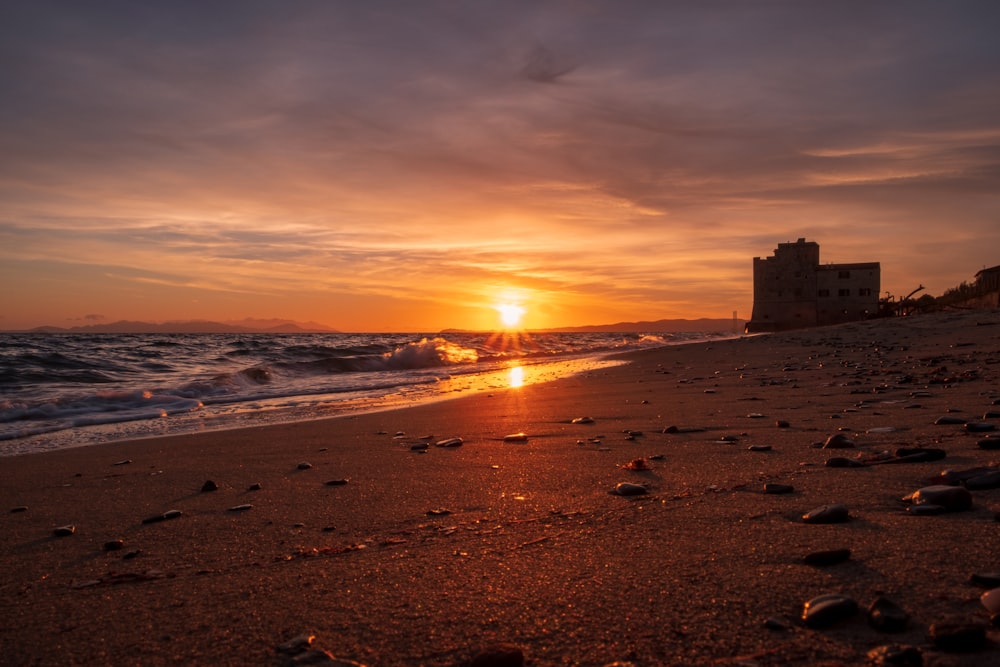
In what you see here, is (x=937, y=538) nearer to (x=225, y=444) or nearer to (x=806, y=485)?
(x=806, y=485)

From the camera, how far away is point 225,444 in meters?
6.67

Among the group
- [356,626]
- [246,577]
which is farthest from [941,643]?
[246,577]

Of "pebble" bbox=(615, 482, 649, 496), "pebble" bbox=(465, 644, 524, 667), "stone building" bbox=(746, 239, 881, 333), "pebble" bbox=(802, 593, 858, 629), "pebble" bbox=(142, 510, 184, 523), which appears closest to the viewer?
"pebble" bbox=(465, 644, 524, 667)

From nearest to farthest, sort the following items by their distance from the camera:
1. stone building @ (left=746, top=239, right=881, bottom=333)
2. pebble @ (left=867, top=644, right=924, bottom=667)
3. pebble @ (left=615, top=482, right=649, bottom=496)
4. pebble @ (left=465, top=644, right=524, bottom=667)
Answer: pebble @ (left=867, top=644, right=924, bottom=667), pebble @ (left=465, top=644, right=524, bottom=667), pebble @ (left=615, top=482, right=649, bottom=496), stone building @ (left=746, top=239, right=881, bottom=333)

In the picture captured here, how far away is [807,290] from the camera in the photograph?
53.8 metres

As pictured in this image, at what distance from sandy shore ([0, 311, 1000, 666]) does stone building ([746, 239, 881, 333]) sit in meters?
51.3

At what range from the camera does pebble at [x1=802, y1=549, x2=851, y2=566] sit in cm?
225

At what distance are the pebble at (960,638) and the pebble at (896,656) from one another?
63mm

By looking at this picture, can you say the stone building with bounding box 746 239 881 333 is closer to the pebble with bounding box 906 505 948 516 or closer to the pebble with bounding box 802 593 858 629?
the pebble with bounding box 906 505 948 516

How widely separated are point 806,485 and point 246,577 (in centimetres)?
271

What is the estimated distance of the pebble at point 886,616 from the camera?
5.78ft

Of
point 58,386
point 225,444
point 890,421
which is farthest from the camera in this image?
point 58,386

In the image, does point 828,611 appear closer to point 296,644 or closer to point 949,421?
point 296,644

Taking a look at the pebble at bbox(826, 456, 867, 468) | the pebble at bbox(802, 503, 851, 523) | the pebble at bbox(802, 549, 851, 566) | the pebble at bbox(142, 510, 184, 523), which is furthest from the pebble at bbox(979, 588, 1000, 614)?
the pebble at bbox(142, 510, 184, 523)
